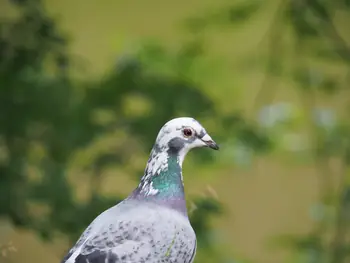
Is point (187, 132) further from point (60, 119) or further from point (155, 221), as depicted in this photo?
point (60, 119)

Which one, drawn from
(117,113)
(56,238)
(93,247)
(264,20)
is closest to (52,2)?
(264,20)

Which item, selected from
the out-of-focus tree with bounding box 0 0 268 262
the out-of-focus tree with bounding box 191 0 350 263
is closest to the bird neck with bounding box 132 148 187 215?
the out-of-focus tree with bounding box 0 0 268 262

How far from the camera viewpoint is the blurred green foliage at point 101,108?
145 cm

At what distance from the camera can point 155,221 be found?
2.39 feet

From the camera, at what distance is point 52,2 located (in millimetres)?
2342

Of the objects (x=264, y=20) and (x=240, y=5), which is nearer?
(x=240, y=5)

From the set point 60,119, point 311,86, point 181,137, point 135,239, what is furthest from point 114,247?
point 311,86

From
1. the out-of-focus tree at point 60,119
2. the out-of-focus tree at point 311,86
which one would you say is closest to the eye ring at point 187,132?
the out-of-focus tree at point 60,119

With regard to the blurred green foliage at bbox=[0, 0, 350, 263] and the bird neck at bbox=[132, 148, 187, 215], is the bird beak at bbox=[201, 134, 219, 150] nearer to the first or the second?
the bird neck at bbox=[132, 148, 187, 215]

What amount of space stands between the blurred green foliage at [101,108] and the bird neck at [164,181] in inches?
24.1

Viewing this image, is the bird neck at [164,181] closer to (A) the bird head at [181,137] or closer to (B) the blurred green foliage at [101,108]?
(A) the bird head at [181,137]

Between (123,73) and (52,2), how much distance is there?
0.88 m

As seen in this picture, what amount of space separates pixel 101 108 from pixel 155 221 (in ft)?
2.83

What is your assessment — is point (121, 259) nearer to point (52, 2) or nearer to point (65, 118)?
point (65, 118)
